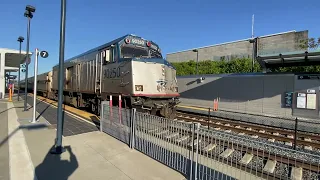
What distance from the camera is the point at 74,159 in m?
5.64

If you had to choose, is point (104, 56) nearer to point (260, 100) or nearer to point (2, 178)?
point (2, 178)

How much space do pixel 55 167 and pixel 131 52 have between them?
20.3 ft

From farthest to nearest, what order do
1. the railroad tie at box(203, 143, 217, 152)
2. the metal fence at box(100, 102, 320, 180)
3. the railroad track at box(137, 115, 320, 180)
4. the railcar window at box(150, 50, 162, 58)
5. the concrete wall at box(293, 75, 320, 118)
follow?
the concrete wall at box(293, 75, 320, 118) < the railcar window at box(150, 50, 162, 58) < the railroad tie at box(203, 143, 217, 152) < the metal fence at box(100, 102, 320, 180) < the railroad track at box(137, 115, 320, 180)

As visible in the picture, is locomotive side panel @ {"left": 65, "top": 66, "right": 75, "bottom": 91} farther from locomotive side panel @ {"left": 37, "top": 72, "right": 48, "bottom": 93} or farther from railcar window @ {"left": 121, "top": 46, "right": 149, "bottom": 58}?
locomotive side panel @ {"left": 37, "top": 72, "right": 48, "bottom": 93}

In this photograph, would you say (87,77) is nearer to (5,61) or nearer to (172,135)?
(172,135)

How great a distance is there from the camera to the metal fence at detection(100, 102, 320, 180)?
4141 mm

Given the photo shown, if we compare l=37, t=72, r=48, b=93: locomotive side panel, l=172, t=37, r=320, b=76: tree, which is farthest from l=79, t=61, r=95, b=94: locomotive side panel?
l=172, t=37, r=320, b=76: tree

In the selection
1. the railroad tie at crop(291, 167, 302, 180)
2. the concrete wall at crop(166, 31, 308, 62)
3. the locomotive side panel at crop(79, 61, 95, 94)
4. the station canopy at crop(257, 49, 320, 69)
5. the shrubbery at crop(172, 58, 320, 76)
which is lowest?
the railroad tie at crop(291, 167, 302, 180)

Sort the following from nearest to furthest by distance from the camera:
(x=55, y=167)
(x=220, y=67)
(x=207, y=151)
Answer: (x=207, y=151), (x=55, y=167), (x=220, y=67)

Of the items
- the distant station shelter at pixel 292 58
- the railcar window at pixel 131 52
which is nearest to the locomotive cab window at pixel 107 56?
the railcar window at pixel 131 52

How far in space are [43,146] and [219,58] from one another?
31.3 meters

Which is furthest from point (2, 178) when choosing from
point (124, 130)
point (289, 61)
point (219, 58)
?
point (219, 58)

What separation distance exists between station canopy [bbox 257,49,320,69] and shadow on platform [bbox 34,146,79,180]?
40.0 feet

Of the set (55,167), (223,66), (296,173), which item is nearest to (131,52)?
(55,167)
